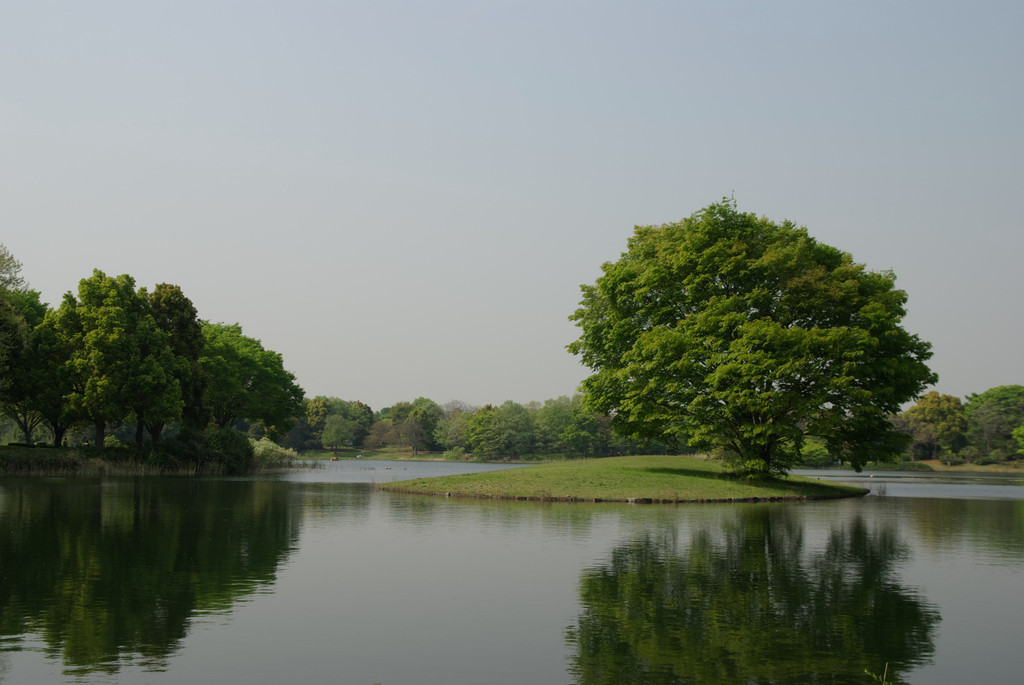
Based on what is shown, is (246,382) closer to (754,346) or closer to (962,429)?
(754,346)

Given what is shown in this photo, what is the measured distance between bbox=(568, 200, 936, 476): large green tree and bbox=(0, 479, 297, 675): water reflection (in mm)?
26664

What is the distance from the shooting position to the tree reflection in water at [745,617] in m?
12.6

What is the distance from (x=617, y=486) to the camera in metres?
49.1

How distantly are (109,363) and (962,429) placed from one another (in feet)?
505

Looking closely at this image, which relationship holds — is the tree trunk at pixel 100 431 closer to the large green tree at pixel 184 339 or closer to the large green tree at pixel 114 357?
the large green tree at pixel 114 357

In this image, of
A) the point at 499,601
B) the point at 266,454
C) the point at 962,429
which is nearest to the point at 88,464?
the point at 266,454

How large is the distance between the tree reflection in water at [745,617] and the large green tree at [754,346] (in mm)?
27235

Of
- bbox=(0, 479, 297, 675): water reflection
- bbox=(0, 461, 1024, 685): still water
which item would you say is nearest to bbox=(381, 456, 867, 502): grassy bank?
bbox=(0, 461, 1024, 685): still water

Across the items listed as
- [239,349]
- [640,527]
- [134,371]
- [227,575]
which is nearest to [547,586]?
[227,575]

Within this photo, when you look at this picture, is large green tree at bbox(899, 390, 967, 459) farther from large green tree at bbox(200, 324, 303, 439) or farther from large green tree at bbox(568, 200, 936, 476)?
large green tree at bbox(200, 324, 303, 439)

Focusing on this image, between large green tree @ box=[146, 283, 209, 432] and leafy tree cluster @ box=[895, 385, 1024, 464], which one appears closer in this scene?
large green tree @ box=[146, 283, 209, 432]

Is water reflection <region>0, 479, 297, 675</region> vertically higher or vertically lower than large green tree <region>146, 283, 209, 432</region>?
lower

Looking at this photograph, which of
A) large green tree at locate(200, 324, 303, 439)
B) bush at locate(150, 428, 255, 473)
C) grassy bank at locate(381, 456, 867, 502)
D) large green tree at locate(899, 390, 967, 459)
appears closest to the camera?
grassy bank at locate(381, 456, 867, 502)

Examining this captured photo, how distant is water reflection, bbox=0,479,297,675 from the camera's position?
546 inches
